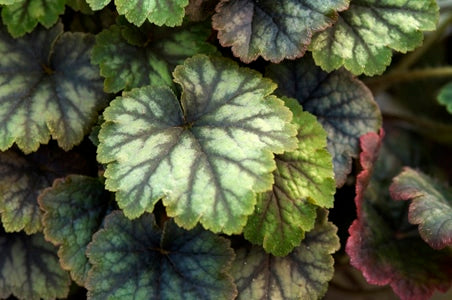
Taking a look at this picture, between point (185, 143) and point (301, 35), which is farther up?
point (301, 35)

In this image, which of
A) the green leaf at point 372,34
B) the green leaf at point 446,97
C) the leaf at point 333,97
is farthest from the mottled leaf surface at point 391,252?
the green leaf at point 446,97

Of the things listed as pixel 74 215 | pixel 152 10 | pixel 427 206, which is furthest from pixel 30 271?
pixel 427 206

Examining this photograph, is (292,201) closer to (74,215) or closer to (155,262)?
(155,262)

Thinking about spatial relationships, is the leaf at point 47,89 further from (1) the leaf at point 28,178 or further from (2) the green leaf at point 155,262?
(2) the green leaf at point 155,262

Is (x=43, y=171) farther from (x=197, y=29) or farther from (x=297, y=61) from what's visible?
(x=297, y=61)

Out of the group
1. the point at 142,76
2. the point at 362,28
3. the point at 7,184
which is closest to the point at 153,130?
the point at 142,76

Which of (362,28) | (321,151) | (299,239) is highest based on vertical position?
(362,28)
